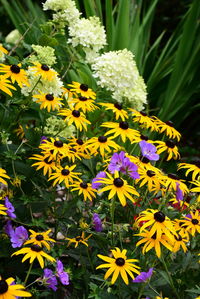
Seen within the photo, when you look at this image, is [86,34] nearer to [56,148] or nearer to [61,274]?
[56,148]

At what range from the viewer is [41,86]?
4.76 feet

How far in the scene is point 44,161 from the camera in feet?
4.13

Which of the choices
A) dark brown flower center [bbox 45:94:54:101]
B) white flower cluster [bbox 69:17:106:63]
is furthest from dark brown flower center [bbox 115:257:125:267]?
white flower cluster [bbox 69:17:106:63]

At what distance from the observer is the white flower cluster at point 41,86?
1.42 metres

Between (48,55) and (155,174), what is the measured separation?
1.90 ft

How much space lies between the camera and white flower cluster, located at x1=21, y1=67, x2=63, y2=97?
1425 millimetres

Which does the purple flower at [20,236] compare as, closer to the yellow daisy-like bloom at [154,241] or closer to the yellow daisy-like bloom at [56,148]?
the yellow daisy-like bloom at [56,148]

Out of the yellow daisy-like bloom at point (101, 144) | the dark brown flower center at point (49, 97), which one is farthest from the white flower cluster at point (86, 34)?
the yellow daisy-like bloom at point (101, 144)

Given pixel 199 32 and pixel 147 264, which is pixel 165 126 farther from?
pixel 199 32

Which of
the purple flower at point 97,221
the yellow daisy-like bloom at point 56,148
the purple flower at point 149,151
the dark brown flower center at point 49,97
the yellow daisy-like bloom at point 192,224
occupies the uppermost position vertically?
the dark brown flower center at point 49,97

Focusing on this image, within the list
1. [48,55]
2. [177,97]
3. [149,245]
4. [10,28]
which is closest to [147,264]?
[149,245]

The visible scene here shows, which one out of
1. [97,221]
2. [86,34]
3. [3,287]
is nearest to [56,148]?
[97,221]

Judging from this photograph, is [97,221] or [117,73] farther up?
[117,73]

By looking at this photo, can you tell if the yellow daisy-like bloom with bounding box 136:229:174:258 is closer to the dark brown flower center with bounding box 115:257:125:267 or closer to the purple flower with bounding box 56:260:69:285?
the dark brown flower center with bounding box 115:257:125:267
